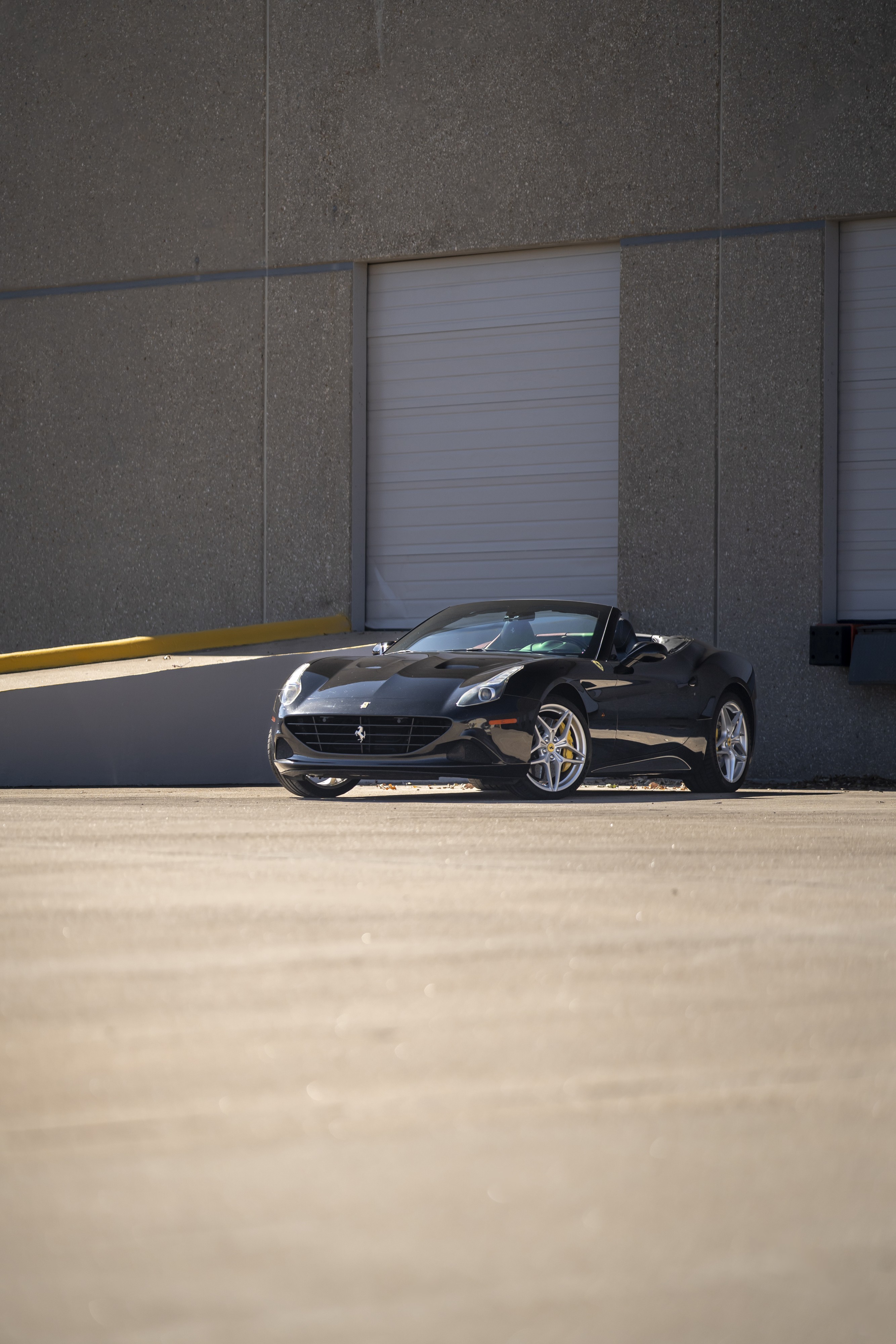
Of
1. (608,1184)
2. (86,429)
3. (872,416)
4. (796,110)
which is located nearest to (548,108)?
(796,110)

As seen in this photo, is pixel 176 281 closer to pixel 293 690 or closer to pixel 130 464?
pixel 130 464

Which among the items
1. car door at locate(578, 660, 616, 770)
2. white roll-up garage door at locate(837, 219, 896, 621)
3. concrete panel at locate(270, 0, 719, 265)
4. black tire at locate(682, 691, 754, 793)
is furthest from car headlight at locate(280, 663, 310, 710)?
concrete panel at locate(270, 0, 719, 265)

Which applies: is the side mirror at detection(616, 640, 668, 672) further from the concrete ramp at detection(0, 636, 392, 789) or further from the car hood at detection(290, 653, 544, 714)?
the concrete ramp at detection(0, 636, 392, 789)

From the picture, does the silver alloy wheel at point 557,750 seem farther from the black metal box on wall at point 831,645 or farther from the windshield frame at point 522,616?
the black metal box on wall at point 831,645

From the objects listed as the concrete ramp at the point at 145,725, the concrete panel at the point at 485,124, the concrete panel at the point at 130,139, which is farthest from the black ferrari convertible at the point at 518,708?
the concrete panel at the point at 130,139

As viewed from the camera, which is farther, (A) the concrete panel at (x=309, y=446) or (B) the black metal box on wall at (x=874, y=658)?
(A) the concrete panel at (x=309, y=446)

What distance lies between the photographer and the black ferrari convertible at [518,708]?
10.5 meters

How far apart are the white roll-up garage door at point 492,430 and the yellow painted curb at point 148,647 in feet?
6.20

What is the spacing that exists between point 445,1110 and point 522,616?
9.53 m

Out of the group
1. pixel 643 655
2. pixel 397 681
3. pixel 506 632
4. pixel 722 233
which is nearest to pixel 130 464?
pixel 722 233

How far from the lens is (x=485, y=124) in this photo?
705 inches

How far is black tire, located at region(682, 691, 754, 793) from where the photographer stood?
1220 cm

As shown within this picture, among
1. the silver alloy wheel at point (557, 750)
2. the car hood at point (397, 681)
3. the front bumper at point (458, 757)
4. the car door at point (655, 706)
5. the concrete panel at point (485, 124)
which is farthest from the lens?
the concrete panel at point (485, 124)

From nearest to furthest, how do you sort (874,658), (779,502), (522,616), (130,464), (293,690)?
(293,690)
(522,616)
(874,658)
(779,502)
(130,464)
